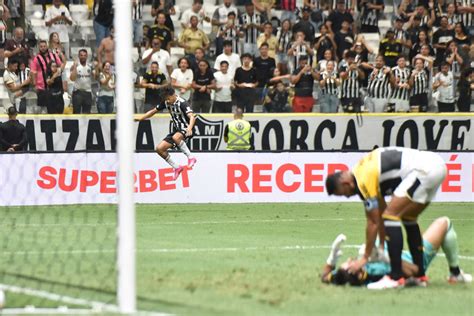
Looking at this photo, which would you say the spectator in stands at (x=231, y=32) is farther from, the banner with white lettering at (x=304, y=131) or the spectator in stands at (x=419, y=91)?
the spectator in stands at (x=419, y=91)

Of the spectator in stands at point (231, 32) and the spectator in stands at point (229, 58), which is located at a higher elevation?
the spectator in stands at point (231, 32)

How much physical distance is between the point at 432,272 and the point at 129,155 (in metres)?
4.66

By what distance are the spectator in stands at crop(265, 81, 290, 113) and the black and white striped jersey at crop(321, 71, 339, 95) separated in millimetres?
899

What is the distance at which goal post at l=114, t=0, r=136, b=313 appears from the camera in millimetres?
9641

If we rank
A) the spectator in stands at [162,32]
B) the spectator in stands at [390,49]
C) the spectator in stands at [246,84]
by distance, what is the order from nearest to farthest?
1. the spectator in stands at [246,84]
2. the spectator in stands at [162,32]
3. the spectator in stands at [390,49]

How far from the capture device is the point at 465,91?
26969 millimetres

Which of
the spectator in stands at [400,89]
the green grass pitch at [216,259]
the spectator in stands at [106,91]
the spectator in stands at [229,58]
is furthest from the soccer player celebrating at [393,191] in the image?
the spectator in stands at [229,58]

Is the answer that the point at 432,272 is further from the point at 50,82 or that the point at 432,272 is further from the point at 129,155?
the point at 50,82

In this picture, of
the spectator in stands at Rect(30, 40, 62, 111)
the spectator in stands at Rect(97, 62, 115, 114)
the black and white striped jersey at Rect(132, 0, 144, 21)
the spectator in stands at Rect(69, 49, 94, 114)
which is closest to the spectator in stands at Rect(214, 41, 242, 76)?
the black and white striped jersey at Rect(132, 0, 144, 21)

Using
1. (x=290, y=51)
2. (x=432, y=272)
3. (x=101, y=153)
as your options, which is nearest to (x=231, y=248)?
(x=432, y=272)

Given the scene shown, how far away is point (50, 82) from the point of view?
25.3 metres

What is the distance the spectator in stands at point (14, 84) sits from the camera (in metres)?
25.1

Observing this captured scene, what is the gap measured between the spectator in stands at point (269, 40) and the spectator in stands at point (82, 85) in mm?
4708

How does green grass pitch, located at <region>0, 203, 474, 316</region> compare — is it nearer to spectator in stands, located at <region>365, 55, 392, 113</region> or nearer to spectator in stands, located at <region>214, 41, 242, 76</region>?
spectator in stands, located at <region>365, 55, 392, 113</region>
